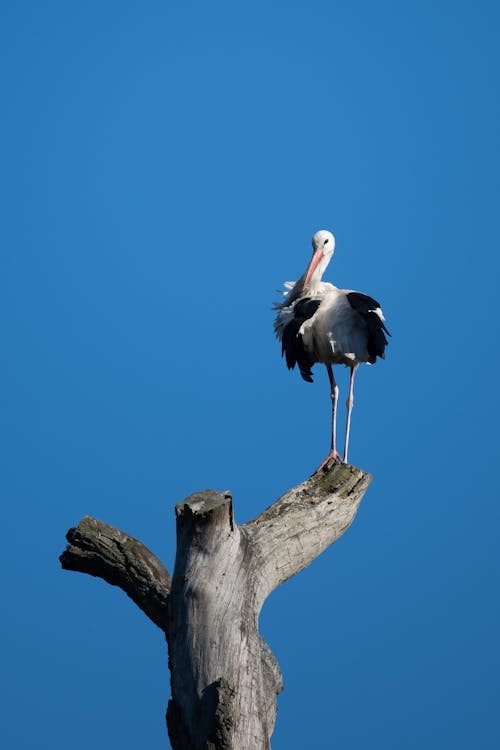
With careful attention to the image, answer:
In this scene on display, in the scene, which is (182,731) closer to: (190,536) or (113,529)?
(190,536)

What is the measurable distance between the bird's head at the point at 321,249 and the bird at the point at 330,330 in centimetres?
1

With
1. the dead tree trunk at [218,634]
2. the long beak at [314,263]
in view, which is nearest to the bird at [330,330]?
the long beak at [314,263]

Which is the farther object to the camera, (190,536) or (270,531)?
(270,531)

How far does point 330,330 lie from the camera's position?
29.2ft

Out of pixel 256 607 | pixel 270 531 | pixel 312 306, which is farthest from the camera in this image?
pixel 312 306

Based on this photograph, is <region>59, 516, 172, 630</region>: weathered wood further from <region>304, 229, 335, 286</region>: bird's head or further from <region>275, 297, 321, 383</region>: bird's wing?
<region>304, 229, 335, 286</region>: bird's head

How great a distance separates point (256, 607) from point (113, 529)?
1.16 meters

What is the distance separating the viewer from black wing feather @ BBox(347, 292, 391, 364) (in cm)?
877

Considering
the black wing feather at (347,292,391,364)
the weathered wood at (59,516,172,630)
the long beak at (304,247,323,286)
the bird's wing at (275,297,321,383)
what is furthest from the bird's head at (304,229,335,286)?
the weathered wood at (59,516,172,630)

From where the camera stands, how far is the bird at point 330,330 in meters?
8.84

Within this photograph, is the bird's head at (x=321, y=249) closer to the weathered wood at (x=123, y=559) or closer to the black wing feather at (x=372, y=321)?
the black wing feather at (x=372, y=321)

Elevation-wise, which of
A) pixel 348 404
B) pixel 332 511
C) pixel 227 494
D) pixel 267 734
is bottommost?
pixel 267 734

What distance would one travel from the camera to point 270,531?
258 inches

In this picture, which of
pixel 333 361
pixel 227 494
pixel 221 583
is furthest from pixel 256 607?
pixel 333 361
